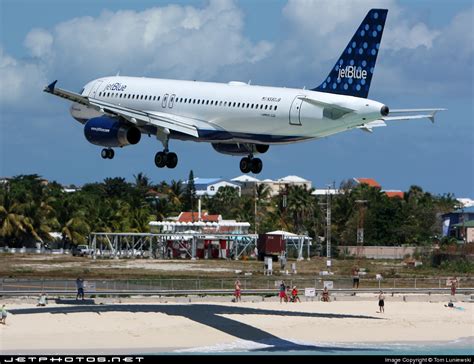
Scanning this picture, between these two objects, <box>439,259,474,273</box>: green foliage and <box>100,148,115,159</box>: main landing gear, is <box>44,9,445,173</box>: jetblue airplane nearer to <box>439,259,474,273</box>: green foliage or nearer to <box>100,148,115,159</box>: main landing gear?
<box>100,148,115,159</box>: main landing gear

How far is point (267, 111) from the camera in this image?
260ft

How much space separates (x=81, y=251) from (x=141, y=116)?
76.1 meters

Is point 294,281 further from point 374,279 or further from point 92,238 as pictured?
point 92,238

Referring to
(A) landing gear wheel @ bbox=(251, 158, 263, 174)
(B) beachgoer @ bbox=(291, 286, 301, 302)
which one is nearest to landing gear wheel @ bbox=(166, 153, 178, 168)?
(A) landing gear wheel @ bbox=(251, 158, 263, 174)

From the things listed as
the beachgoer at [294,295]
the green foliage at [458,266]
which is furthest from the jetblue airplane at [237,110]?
the green foliage at [458,266]

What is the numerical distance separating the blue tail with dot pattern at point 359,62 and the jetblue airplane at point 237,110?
6 cm

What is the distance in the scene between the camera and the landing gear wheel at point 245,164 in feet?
275

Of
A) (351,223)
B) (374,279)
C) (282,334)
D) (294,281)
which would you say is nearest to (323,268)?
(374,279)

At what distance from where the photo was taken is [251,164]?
8388 cm

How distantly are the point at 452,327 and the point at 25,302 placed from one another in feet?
96.4

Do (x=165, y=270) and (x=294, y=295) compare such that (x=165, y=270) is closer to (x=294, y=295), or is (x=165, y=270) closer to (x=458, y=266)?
(x=294, y=295)

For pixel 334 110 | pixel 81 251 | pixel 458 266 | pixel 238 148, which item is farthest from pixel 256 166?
pixel 81 251

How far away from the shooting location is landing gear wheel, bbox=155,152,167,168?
3285 inches

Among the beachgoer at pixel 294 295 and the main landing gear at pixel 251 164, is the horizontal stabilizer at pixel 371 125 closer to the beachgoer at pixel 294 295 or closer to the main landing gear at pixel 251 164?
the main landing gear at pixel 251 164
